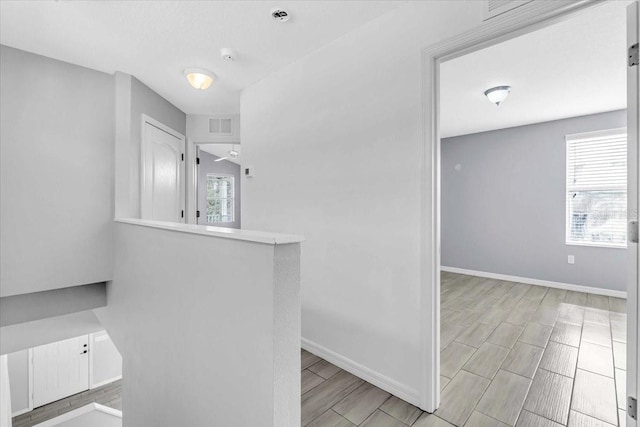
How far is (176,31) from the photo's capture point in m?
2.20

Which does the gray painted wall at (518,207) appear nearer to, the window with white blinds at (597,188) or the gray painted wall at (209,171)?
the window with white blinds at (597,188)

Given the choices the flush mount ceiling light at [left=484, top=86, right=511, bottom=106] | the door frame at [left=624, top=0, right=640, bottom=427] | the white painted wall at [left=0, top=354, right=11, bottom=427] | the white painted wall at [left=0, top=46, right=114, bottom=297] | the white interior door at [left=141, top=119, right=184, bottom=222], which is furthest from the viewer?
the white painted wall at [left=0, top=354, right=11, bottom=427]

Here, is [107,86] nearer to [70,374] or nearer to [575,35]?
[575,35]

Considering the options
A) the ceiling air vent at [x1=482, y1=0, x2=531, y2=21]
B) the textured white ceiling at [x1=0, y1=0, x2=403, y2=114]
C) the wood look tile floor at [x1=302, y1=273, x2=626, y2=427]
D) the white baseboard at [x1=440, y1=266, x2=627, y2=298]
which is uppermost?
the textured white ceiling at [x1=0, y1=0, x2=403, y2=114]

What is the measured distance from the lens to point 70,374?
499 centimetres

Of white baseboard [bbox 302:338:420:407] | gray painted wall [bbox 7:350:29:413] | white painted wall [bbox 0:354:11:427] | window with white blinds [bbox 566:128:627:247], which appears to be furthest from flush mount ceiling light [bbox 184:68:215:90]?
gray painted wall [bbox 7:350:29:413]

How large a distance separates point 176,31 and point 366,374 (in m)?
2.92

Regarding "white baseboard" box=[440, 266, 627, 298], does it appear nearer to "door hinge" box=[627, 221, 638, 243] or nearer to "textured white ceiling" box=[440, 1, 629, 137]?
"textured white ceiling" box=[440, 1, 629, 137]

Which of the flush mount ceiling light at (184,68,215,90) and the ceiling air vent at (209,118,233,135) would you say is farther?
the ceiling air vent at (209,118,233,135)

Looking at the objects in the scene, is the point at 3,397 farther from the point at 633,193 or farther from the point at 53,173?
the point at 633,193

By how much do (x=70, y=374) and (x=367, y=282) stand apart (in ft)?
19.7

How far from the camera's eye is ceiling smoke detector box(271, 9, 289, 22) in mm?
1950

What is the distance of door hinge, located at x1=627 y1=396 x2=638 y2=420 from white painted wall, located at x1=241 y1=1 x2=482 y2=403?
0.89m

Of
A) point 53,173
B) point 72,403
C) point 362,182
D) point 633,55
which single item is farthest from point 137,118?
point 72,403
